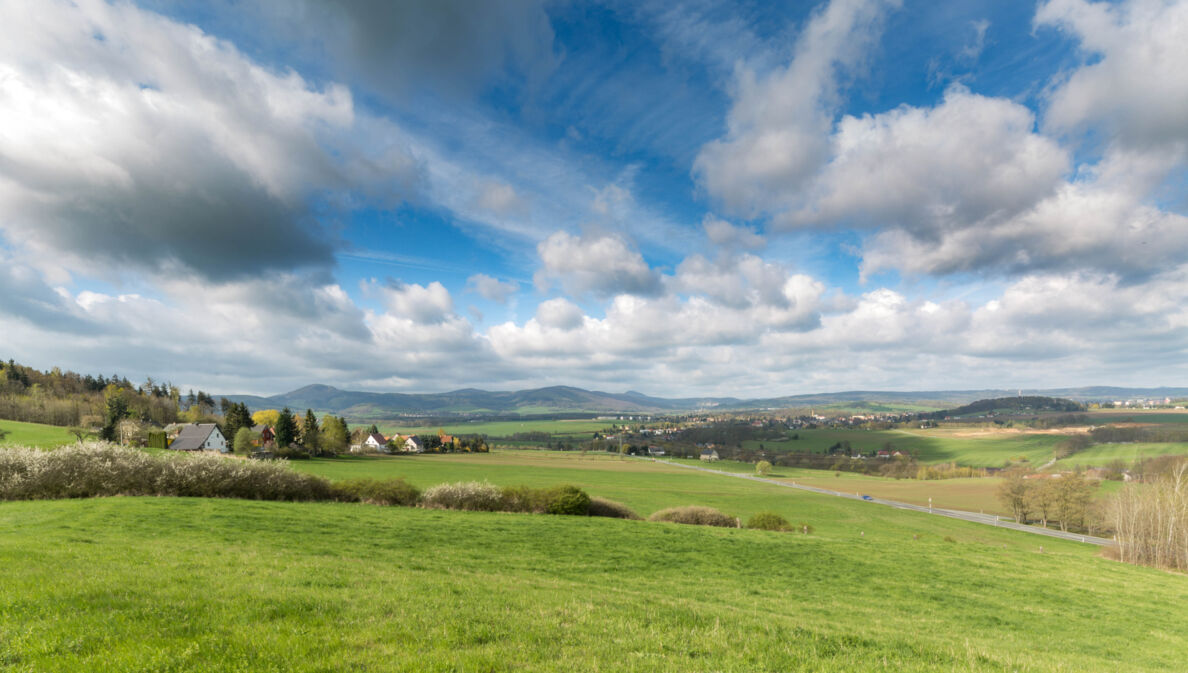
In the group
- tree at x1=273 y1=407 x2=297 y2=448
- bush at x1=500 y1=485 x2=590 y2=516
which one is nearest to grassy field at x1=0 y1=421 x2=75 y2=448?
tree at x1=273 y1=407 x2=297 y2=448

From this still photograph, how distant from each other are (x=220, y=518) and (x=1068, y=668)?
2857 cm

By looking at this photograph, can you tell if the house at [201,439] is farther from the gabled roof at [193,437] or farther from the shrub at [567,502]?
the shrub at [567,502]

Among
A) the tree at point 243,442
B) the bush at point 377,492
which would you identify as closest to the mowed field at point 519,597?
the bush at point 377,492

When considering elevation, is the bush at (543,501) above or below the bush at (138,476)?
below

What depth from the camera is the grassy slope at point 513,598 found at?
21.6 feet

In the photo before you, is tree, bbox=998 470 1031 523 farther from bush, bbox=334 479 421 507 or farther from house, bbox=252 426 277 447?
house, bbox=252 426 277 447

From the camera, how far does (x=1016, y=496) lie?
73938 millimetres

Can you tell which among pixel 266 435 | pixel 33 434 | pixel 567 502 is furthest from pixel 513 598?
pixel 266 435

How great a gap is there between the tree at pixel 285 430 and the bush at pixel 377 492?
210ft

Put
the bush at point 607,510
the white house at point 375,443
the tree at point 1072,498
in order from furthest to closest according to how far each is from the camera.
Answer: the white house at point 375,443, the tree at point 1072,498, the bush at point 607,510

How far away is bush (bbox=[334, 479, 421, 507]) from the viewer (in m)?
33.1

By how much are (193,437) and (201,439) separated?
2163 millimetres

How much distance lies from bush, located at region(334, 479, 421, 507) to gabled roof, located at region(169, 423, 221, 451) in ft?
217

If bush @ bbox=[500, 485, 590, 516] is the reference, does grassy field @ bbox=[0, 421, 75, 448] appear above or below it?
above
